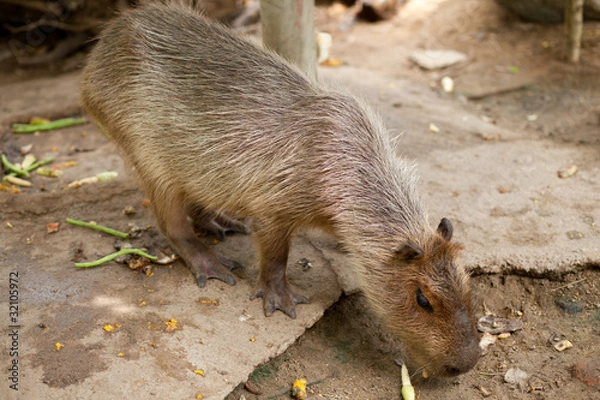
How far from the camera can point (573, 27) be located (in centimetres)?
789

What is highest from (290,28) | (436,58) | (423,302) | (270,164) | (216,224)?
(290,28)

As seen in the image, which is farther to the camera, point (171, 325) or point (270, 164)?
point (270, 164)

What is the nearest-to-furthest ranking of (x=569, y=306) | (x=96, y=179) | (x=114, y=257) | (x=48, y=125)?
(x=569, y=306), (x=114, y=257), (x=96, y=179), (x=48, y=125)

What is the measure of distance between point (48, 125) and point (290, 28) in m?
2.87

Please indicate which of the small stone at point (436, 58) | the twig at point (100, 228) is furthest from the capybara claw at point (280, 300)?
the small stone at point (436, 58)

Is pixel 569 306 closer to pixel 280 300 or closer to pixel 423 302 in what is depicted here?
pixel 423 302

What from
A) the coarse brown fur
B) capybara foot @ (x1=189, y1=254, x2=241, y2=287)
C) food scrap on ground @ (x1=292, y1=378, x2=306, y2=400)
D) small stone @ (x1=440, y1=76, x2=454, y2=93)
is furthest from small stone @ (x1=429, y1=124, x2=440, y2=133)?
food scrap on ground @ (x1=292, y1=378, x2=306, y2=400)

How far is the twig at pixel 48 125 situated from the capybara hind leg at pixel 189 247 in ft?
8.23

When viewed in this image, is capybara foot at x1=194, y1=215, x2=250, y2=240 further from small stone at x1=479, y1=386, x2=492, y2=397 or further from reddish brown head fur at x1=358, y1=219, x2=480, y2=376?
small stone at x1=479, y1=386, x2=492, y2=397

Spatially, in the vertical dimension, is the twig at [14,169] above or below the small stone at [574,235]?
above

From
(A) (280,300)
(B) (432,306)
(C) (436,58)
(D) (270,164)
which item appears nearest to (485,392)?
(B) (432,306)

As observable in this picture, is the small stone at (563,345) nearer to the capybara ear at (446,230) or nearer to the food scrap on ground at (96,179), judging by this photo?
the capybara ear at (446,230)

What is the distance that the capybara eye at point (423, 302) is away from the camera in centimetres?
371

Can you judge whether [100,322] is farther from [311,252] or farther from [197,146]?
[311,252]
